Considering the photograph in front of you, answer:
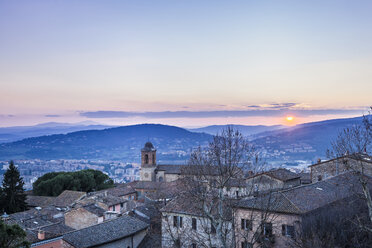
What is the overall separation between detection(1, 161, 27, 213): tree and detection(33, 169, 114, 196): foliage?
11673 mm

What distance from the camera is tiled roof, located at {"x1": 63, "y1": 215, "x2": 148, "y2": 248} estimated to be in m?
24.3

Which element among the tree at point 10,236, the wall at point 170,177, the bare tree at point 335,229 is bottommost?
the wall at point 170,177

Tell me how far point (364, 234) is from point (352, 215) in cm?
181

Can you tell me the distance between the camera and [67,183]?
61.2 m

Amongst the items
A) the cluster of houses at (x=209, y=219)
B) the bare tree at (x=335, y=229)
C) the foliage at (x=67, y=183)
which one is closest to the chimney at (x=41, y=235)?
the cluster of houses at (x=209, y=219)

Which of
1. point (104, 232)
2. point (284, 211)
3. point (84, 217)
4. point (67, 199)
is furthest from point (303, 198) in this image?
point (67, 199)

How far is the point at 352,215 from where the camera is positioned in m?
18.9

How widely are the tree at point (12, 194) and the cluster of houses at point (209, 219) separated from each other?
27.3 feet

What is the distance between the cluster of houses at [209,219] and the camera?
19.4 m

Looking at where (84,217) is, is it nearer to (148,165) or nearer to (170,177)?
(170,177)

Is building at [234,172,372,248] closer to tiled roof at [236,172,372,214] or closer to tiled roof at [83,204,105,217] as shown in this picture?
tiled roof at [236,172,372,214]

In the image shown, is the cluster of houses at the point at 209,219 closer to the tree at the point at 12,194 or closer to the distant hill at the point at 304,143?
the tree at the point at 12,194

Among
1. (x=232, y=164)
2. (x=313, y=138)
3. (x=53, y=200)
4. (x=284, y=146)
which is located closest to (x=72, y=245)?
(x=232, y=164)

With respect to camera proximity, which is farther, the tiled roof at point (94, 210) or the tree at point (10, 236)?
the tiled roof at point (94, 210)
